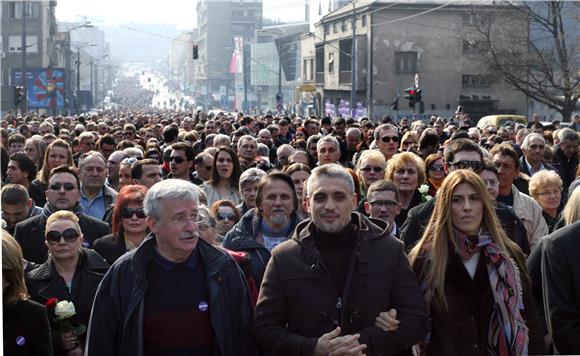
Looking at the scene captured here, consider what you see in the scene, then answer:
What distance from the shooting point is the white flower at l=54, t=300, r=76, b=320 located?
5789mm

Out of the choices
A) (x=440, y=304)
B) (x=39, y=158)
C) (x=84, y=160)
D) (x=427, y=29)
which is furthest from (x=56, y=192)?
(x=427, y=29)

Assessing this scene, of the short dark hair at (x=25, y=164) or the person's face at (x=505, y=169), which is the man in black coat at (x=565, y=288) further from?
the short dark hair at (x=25, y=164)

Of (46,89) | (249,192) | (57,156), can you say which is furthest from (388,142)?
(46,89)

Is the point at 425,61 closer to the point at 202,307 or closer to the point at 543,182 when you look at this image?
the point at 543,182

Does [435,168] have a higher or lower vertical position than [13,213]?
higher

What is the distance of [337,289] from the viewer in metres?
5.11

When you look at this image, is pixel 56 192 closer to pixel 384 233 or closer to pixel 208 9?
pixel 384 233

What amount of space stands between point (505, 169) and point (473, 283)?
3734mm

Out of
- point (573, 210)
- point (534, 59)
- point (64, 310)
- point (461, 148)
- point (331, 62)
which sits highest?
point (331, 62)

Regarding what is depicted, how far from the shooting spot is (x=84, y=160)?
10000 millimetres

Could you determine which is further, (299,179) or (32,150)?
(32,150)

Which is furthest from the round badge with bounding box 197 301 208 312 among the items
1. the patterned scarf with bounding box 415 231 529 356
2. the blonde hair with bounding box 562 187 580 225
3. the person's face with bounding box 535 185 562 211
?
the person's face with bounding box 535 185 562 211

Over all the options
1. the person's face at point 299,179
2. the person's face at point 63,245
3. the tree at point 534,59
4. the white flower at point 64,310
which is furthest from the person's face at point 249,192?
the tree at point 534,59

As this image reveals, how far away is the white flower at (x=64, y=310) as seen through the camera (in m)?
5.79
